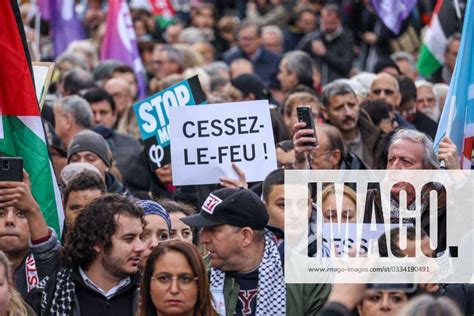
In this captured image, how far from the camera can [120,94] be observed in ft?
47.9

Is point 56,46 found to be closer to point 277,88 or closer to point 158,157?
point 277,88

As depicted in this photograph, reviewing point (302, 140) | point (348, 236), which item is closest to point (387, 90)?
point (302, 140)

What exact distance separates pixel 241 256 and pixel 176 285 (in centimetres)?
68

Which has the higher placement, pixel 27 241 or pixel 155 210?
pixel 155 210

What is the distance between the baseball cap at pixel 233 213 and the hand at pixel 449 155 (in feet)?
4.03

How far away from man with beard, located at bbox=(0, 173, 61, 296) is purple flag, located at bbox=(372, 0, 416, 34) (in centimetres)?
797

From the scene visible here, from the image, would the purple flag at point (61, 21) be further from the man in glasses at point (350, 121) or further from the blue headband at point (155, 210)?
the blue headband at point (155, 210)

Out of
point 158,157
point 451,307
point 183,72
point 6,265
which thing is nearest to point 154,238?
point 6,265

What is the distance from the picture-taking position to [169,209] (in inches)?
370

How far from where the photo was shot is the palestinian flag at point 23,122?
9227mm

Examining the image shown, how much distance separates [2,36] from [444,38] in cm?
683

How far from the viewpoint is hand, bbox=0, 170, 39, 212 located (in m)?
8.45

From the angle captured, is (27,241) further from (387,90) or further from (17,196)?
(387,90)

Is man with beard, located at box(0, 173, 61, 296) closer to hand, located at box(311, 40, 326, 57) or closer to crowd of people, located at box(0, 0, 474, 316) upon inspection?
crowd of people, located at box(0, 0, 474, 316)
